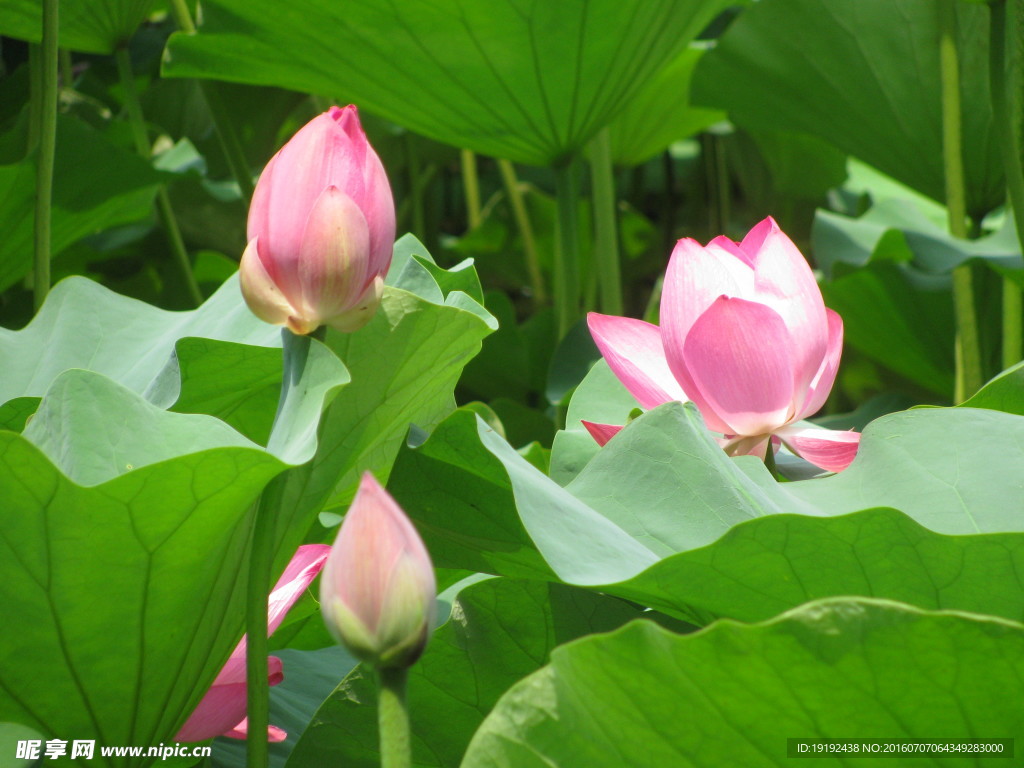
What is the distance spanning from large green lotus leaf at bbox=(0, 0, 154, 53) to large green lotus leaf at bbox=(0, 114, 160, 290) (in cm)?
12

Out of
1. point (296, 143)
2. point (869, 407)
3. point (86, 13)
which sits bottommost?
point (869, 407)

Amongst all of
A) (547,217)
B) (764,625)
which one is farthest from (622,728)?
(547,217)

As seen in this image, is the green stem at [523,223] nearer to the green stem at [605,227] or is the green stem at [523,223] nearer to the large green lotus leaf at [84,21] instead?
the green stem at [605,227]

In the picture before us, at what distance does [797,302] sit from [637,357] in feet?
0.35

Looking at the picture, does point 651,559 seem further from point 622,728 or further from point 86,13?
point 86,13

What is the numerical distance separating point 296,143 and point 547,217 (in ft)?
5.48

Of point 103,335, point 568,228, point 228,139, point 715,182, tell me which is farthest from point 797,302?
point 715,182

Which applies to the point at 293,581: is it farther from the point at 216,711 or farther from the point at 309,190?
the point at 309,190

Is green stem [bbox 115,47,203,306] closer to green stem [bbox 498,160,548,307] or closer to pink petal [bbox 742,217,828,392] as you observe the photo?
green stem [bbox 498,160,548,307]

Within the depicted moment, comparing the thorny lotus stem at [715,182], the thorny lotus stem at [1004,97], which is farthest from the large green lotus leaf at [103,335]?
the thorny lotus stem at [715,182]

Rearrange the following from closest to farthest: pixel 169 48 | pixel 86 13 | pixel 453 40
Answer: pixel 453 40
pixel 169 48
pixel 86 13

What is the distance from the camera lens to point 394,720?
30 cm

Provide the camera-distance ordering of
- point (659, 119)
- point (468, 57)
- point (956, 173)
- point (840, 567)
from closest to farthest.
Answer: point (840, 567)
point (468, 57)
point (956, 173)
point (659, 119)

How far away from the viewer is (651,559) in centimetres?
45
